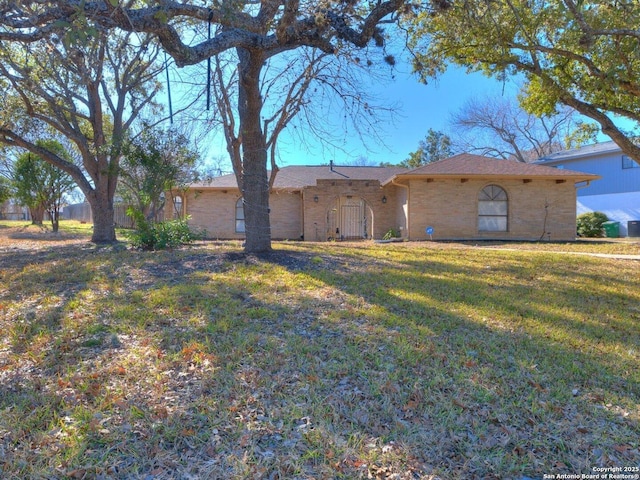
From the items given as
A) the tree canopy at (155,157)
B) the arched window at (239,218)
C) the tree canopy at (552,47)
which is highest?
the tree canopy at (552,47)

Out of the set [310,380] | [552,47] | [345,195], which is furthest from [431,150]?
[310,380]

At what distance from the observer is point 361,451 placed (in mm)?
2545

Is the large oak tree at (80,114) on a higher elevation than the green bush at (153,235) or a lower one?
higher

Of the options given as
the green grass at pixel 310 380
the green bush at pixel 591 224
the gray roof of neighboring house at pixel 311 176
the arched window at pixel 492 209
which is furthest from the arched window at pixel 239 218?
the green bush at pixel 591 224

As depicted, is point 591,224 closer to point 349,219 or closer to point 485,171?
point 485,171

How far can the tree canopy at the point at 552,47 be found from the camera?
7238mm

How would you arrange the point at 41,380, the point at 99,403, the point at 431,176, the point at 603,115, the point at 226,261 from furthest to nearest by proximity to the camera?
the point at 431,176 → the point at 603,115 → the point at 226,261 → the point at 41,380 → the point at 99,403

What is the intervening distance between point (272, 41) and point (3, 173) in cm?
2676

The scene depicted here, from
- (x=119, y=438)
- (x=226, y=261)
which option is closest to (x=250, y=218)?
(x=226, y=261)

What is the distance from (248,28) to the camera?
6.43 m

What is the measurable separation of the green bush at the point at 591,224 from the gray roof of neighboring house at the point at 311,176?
10.6 metres

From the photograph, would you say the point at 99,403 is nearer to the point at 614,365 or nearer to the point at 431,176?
the point at 614,365

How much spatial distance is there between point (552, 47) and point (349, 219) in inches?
470

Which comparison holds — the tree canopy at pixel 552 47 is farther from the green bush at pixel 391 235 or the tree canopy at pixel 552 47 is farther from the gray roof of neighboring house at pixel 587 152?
the gray roof of neighboring house at pixel 587 152
